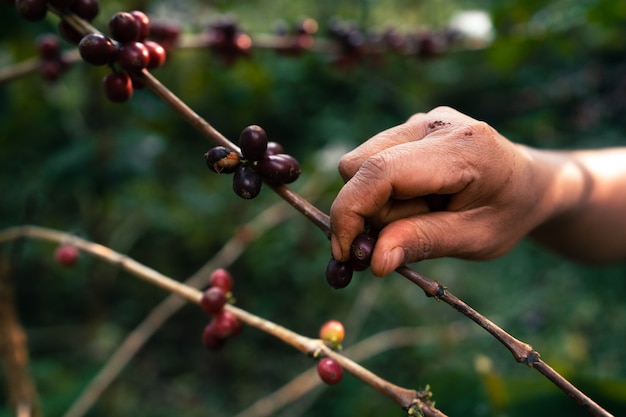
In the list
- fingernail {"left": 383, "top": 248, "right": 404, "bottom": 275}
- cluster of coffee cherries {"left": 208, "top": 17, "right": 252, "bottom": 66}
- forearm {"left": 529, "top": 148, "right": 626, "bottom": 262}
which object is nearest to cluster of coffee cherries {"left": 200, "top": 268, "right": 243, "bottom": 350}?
fingernail {"left": 383, "top": 248, "right": 404, "bottom": 275}

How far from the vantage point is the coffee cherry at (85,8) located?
2.65ft

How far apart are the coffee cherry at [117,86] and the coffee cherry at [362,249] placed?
439 millimetres

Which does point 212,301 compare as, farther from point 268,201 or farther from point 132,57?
point 268,201

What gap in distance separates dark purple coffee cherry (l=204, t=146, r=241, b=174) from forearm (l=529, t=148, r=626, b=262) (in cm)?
64

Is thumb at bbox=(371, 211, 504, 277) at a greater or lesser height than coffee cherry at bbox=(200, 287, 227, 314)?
greater

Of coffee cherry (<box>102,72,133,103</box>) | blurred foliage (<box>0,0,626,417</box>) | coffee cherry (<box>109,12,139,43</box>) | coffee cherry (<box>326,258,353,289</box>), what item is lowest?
blurred foliage (<box>0,0,626,417</box>)

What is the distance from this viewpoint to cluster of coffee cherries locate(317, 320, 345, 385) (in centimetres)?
74

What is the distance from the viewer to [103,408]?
2.74 meters

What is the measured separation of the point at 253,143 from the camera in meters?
0.68

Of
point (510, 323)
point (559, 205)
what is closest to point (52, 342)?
point (510, 323)

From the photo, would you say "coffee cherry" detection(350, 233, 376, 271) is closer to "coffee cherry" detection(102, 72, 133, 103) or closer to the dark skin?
the dark skin

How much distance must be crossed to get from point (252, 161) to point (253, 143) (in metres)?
0.03

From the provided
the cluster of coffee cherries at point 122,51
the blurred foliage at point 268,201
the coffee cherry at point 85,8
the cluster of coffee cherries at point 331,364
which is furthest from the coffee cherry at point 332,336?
the blurred foliage at point 268,201

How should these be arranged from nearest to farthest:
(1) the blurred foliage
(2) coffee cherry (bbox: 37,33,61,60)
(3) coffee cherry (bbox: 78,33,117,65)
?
(3) coffee cherry (bbox: 78,33,117,65)
(2) coffee cherry (bbox: 37,33,61,60)
(1) the blurred foliage
